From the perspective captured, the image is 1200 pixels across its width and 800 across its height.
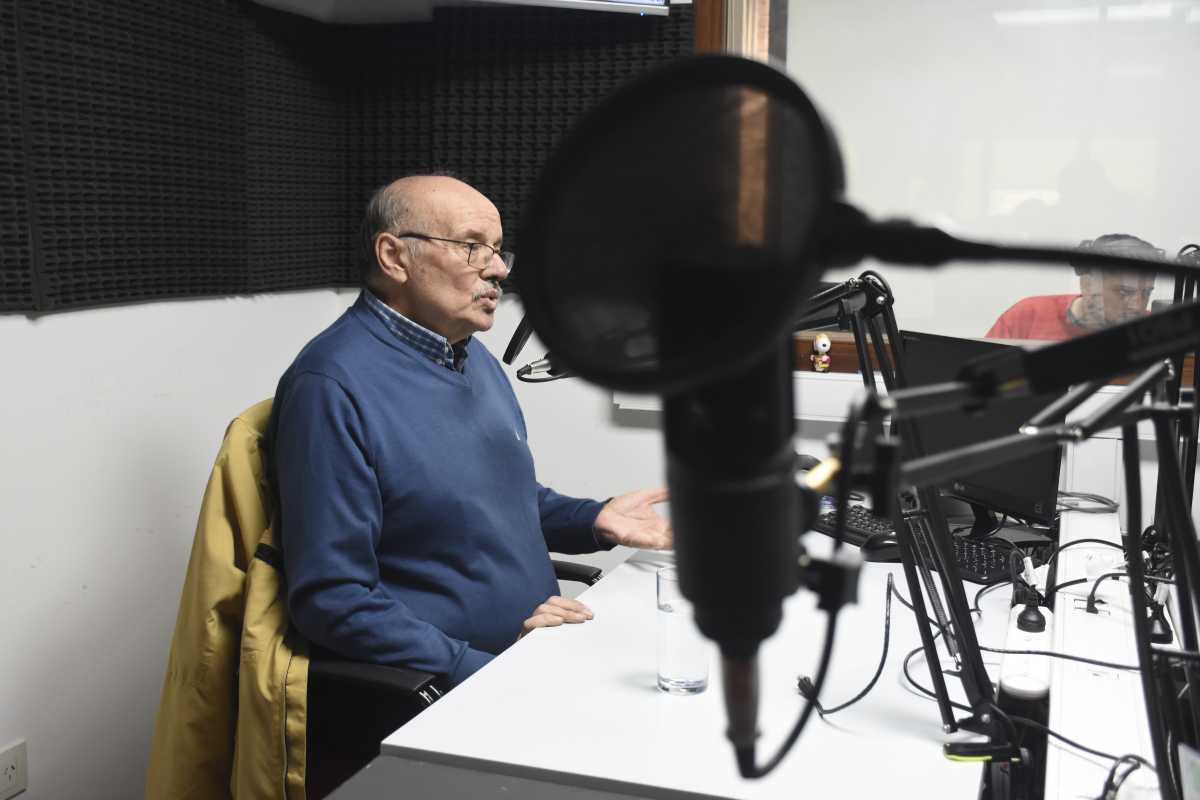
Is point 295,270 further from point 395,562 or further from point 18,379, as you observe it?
point 395,562

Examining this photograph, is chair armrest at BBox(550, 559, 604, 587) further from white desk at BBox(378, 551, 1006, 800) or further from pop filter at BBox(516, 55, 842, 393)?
pop filter at BBox(516, 55, 842, 393)

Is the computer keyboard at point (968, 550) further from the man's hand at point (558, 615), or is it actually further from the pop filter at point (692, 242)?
the pop filter at point (692, 242)

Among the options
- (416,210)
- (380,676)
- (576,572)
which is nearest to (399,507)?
(380,676)

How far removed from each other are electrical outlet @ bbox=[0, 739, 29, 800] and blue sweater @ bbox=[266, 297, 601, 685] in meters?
0.80

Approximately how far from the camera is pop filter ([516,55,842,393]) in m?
0.33

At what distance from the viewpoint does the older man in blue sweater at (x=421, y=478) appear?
67.5 inches

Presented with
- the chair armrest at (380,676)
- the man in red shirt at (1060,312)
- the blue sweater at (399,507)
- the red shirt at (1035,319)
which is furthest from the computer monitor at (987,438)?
the chair armrest at (380,676)

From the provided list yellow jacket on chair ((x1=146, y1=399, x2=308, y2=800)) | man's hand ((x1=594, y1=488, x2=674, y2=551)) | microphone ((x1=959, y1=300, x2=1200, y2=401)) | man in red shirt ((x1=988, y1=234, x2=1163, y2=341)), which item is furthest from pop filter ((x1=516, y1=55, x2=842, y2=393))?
man in red shirt ((x1=988, y1=234, x2=1163, y2=341))

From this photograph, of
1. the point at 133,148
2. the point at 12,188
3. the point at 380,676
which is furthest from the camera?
the point at 133,148

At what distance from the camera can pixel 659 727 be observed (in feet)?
4.06

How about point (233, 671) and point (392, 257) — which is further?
point (392, 257)

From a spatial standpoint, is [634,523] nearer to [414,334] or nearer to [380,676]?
[414,334]

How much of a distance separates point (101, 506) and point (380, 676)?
1004 mm

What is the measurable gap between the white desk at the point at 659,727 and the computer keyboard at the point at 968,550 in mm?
416
